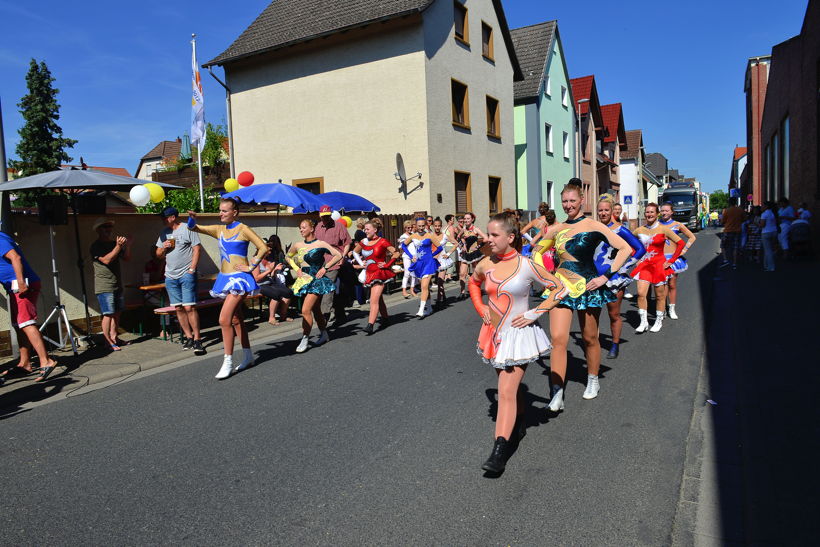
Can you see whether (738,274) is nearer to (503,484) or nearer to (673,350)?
(673,350)

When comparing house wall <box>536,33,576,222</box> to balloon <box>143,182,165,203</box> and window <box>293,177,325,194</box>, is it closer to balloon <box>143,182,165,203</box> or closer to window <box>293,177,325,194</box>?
window <box>293,177,325,194</box>

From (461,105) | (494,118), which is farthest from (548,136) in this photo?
(461,105)

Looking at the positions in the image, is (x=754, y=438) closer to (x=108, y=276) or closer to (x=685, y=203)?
(x=108, y=276)

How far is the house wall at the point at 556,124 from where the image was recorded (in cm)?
2792

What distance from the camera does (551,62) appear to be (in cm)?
2891

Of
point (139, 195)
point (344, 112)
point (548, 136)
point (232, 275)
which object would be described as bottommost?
point (232, 275)

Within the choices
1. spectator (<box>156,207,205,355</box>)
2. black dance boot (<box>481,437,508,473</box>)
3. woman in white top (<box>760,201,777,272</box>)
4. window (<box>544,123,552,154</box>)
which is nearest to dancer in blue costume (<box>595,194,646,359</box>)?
black dance boot (<box>481,437,508,473</box>)

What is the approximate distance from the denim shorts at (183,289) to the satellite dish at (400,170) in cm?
1006

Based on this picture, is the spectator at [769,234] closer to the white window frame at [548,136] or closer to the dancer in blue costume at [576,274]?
the dancer in blue costume at [576,274]

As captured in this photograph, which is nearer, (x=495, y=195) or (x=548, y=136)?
(x=495, y=195)

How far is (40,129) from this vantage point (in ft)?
152

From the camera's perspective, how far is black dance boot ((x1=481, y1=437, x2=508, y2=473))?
383 centimetres

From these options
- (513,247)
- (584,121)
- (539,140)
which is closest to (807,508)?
(513,247)

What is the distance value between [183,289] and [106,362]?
1.39 metres
